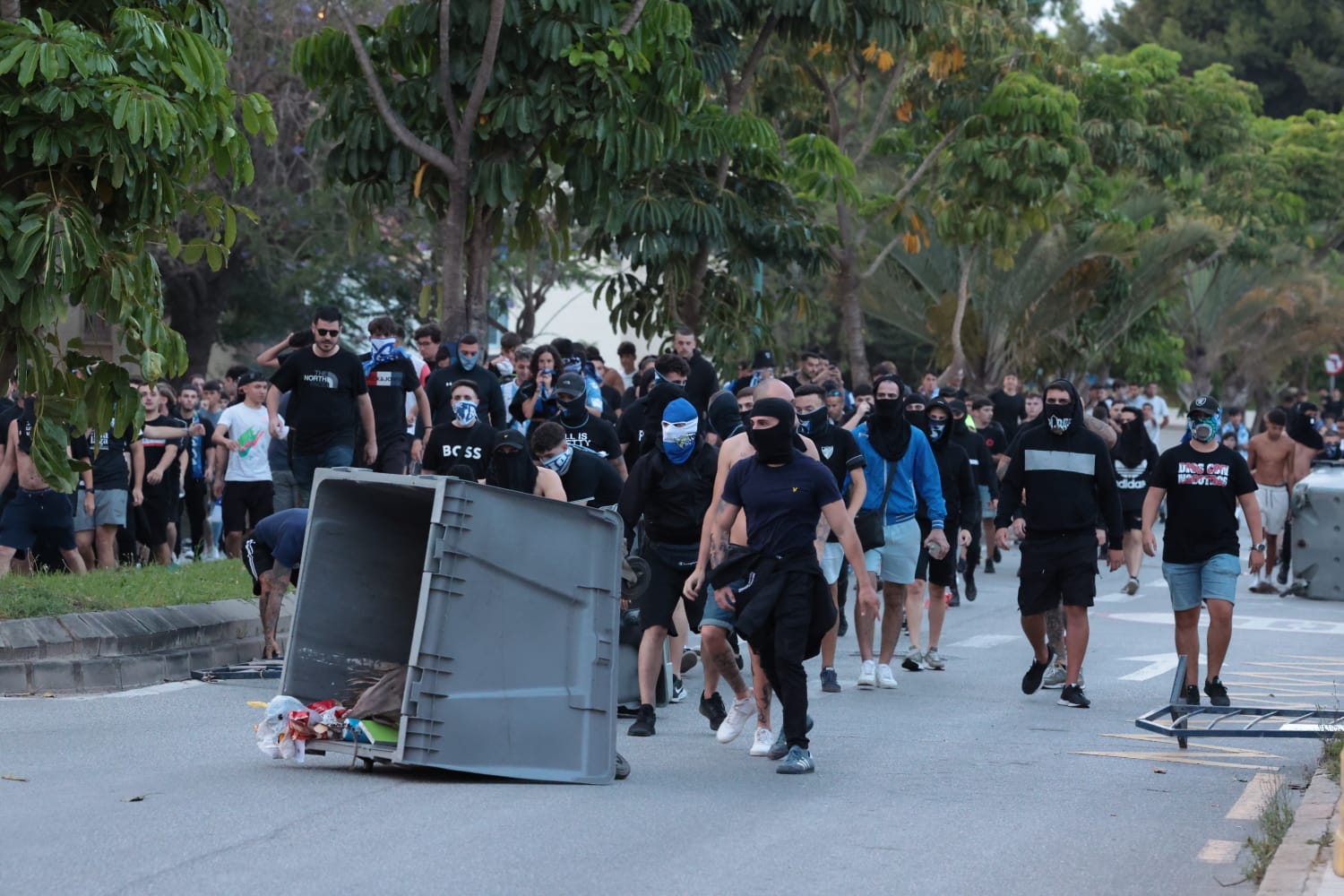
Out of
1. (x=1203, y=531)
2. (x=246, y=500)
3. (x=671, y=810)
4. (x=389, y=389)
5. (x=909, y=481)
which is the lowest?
(x=671, y=810)

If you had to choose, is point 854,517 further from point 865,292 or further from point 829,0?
point 865,292

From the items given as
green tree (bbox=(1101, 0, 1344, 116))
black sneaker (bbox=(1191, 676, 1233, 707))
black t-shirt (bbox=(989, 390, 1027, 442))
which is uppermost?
green tree (bbox=(1101, 0, 1344, 116))

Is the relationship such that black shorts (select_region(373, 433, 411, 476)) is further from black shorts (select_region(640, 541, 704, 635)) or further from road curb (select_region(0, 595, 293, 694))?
black shorts (select_region(640, 541, 704, 635))

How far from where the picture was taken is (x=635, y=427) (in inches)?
541

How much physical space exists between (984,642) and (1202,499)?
13.2ft

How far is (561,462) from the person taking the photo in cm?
1080

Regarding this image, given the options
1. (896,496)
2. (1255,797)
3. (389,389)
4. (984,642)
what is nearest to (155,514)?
(389,389)

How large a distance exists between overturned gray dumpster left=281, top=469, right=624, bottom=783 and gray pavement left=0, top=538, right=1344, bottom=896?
0.21 m

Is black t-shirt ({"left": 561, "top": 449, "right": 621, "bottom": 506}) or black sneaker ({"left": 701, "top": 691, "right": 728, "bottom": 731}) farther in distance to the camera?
black t-shirt ({"left": 561, "top": 449, "right": 621, "bottom": 506})

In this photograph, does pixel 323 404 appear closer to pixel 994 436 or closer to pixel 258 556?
pixel 258 556

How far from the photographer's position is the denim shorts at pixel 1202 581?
431 inches

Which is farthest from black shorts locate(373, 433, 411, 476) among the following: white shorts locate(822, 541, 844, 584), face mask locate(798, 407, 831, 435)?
face mask locate(798, 407, 831, 435)

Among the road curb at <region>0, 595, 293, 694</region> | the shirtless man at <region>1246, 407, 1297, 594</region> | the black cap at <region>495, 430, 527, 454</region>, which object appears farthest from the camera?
the shirtless man at <region>1246, 407, 1297, 594</region>

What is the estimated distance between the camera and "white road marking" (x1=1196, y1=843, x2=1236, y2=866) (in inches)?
281
